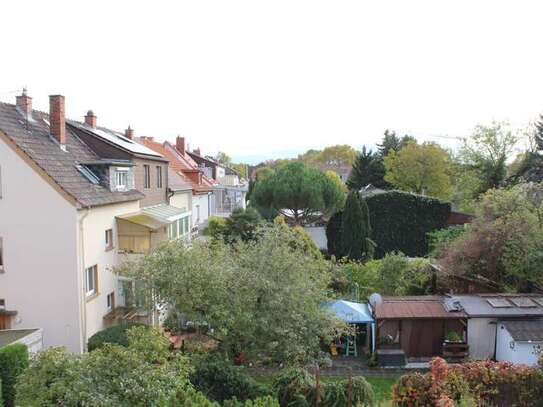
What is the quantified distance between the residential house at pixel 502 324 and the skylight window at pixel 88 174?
53.9ft

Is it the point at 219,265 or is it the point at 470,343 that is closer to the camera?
the point at 219,265

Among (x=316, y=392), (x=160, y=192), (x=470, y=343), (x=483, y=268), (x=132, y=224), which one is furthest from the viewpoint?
(x=160, y=192)

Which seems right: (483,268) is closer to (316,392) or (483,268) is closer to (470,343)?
(470,343)

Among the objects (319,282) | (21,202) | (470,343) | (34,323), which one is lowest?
(470,343)

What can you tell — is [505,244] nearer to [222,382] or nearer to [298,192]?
[222,382]

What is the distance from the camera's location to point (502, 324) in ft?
66.5

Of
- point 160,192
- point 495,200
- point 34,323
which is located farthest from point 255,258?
point 495,200

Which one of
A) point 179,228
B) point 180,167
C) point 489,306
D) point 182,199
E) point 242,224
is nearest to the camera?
point 489,306

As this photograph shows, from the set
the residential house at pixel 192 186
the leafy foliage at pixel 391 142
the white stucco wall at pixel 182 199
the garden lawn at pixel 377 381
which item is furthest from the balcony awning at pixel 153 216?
the leafy foliage at pixel 391 142

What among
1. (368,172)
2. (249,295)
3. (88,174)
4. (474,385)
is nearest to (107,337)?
(249,295)

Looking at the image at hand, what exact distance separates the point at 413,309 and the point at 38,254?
1556 centimetres

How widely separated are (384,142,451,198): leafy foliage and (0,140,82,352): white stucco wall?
48.6 meters

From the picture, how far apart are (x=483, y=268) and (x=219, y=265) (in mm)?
15622

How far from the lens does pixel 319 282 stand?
60.2 ft
